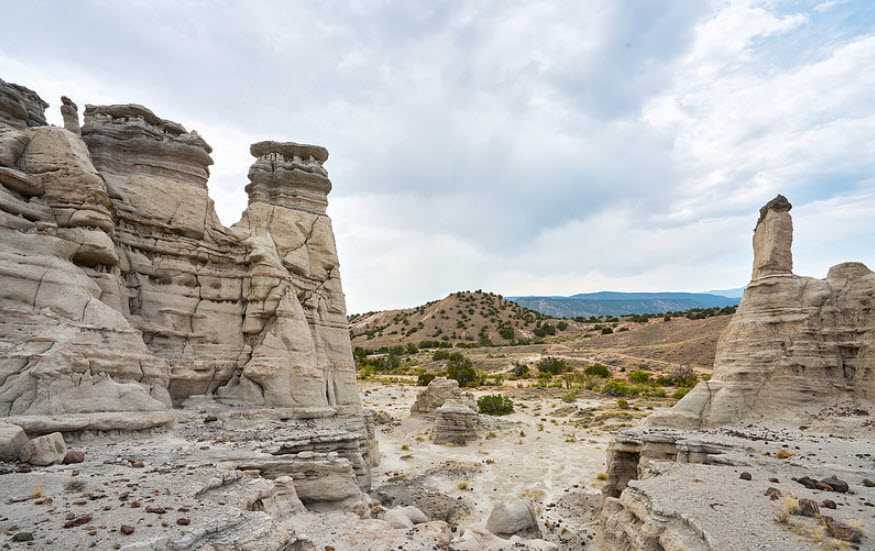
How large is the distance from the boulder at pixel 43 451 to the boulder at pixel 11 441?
8 cm

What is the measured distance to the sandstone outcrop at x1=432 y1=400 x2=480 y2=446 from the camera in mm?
22309

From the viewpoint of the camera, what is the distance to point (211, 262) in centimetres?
1509

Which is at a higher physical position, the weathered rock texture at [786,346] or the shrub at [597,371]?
the weathered rock texture at [786,346]

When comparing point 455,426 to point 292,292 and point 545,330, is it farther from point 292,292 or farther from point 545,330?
point 545,330

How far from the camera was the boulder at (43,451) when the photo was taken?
763 centimetres

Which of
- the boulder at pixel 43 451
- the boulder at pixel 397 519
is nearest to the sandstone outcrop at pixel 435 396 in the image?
the boulder at pixel 397 519

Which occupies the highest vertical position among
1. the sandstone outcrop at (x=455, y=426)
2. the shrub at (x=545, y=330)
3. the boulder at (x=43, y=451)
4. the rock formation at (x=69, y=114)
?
the rock formation at (x=69, y=114)

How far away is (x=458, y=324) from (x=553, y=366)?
37.1 m

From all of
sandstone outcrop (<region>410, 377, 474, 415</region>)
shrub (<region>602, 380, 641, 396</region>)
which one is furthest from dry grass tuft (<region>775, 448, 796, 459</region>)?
shrub (<region>602, 380, 641, 396</region>)

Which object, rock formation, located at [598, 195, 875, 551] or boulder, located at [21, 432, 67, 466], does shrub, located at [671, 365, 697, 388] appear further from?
boulder, located at [21, 432, 67, 466]

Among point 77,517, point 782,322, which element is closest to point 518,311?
point 782,322

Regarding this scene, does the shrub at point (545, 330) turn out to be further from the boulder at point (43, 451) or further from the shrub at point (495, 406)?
the boulder at point (43, 451)

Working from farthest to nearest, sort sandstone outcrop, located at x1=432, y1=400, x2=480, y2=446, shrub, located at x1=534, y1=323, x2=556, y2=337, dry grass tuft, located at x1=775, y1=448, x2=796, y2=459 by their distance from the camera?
shrub, located at x1=534, y1=323, x2=556, y2=337 → sandstone outcrop, located at x1=432, y1=400, x2=480, y2=446 → dry grass tuft, located at x1=775, y1=448, x2=796, y2=459

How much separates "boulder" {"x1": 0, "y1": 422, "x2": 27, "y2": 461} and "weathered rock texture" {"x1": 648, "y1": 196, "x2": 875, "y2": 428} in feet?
54.6
